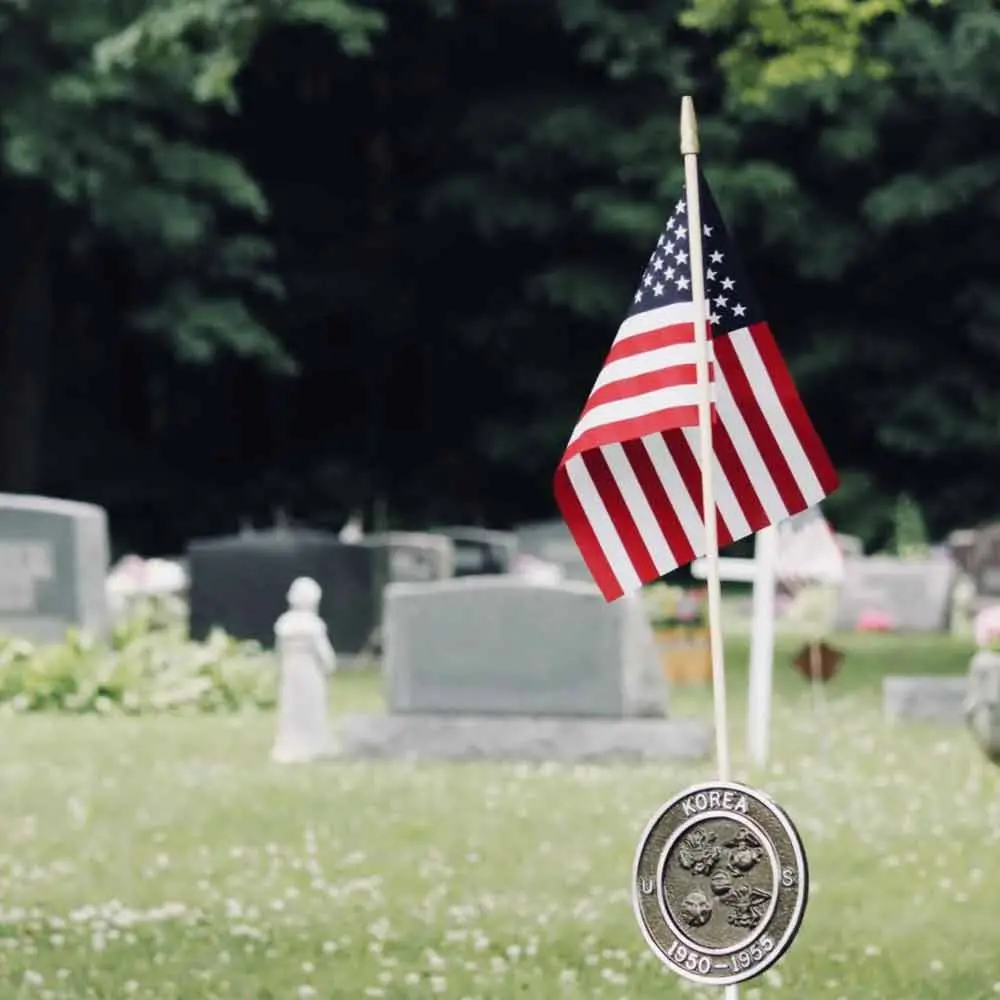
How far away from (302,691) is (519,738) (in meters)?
1.22

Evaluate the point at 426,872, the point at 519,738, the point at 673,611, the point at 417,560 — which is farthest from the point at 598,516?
the point at 417,560

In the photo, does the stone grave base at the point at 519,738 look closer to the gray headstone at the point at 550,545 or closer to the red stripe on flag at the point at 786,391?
the red stripe on flag at the point at 786,391

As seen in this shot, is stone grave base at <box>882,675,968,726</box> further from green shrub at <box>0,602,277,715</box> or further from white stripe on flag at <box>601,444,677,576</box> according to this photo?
white stripe on flag at <box>601,444,677,576</box>

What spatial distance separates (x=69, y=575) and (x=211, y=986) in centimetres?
1113

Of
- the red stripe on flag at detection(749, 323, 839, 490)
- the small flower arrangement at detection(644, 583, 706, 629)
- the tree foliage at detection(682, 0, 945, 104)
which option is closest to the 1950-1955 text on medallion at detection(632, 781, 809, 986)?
the red stripe on flag at detection(749, 323, 839, 490)

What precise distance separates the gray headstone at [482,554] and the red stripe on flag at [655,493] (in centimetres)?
1895

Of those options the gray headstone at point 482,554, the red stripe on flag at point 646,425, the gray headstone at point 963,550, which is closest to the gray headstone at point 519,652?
the red stripe on flag at point 646,425

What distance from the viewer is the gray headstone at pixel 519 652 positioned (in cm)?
1324

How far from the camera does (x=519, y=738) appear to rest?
13.2 meters

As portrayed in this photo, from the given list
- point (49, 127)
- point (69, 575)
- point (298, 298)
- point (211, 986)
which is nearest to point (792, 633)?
point (69, 575)

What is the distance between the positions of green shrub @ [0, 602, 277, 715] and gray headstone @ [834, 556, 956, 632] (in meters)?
9.31

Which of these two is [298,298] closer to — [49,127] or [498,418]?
[498,418]

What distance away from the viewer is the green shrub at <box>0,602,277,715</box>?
16.2 metres

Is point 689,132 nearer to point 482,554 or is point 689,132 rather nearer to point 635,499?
point 635,499
